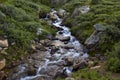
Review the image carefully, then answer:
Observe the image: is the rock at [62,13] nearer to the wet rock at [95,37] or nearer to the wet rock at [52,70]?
the wet rock at [95,37]

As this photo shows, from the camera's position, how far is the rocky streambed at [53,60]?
17516 millimetres

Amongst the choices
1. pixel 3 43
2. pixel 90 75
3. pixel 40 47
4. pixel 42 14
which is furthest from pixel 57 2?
pixel 90 75

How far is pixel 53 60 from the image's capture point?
19.8 metres

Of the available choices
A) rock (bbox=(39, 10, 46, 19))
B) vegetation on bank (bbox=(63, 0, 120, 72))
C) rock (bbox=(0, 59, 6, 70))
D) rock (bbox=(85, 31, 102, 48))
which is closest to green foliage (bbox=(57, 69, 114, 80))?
vegetation on bank (bbox=(63, 0, 120, 72))

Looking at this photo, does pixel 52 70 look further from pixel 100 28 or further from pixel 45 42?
pixel 45 42

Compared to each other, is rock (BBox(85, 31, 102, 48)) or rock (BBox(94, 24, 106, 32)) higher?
rock (BBox(94, 24, 106, 32))

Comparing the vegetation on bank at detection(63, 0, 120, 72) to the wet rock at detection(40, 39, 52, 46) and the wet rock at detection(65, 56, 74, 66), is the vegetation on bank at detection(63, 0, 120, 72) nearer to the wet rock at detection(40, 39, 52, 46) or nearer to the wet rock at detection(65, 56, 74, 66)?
the wet rock at detection(65, 56, 74, 66)

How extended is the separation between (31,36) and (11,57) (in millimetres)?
4353

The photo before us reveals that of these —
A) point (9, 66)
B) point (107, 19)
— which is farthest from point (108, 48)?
point (9, 66)

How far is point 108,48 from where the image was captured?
65.5 feet

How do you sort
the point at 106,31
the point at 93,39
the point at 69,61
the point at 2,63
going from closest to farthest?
the point at 2,63
the point at 69,61
the point at 106,31
the point at 93,39

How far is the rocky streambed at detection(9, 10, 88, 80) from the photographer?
17.5 m

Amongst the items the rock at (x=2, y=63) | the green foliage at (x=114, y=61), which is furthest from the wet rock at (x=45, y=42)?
the green foliage at (x=114, y=61)

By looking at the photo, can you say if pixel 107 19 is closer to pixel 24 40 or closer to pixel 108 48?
pixel 108 48
